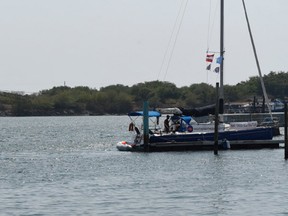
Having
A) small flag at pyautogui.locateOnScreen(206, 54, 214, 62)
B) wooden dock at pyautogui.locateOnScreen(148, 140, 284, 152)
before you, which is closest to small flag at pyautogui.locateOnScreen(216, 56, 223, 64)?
small flag at pyautogui.locateOnScreen(206, 54, 214, 62)

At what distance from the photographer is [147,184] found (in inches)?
1897

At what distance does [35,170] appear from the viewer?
57.4 m

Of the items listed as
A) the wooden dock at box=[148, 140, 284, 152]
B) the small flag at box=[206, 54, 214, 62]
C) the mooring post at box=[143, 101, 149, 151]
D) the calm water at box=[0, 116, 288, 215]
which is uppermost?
the small flag at box=[206, 54, 214, 62]

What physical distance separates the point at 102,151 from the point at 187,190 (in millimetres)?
29853

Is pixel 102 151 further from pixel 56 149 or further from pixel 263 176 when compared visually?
pixel 263 176

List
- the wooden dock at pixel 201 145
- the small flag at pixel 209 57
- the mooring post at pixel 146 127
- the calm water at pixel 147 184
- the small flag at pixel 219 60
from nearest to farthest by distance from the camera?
1. the calm water at pixel 147 184
2. the mooring post at pixel 146 127
3. the wooden dock at pixel 201 145
4. the small flag at pixel 219 60
5. the small flag at pixel 209 57

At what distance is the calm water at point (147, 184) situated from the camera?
40.3 metres

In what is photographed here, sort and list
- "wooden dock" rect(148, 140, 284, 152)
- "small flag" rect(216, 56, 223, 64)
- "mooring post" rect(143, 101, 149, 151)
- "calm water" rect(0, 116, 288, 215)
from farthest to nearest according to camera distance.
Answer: "small flag" rect(216, 56, 223, 64) < "wooden dock" rect(148, 140, 284, 152) < "mooring post" rect(143, 101, 149, 151) < "calm water" rect(0, 116, 288, 215)

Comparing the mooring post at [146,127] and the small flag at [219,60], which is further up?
the small flag at [219,60]

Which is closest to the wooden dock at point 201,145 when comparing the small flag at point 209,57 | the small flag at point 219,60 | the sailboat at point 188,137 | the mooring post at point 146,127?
the sailboat at point 188,137

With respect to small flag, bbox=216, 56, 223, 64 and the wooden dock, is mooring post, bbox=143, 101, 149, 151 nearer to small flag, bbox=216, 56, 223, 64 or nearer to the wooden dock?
the wooden dock

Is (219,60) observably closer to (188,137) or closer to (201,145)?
(188,137)

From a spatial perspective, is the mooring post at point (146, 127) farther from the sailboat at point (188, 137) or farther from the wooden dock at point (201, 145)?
the wooden dock at point (201, 145)

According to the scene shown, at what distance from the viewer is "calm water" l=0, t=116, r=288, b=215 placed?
4034 centimetres
